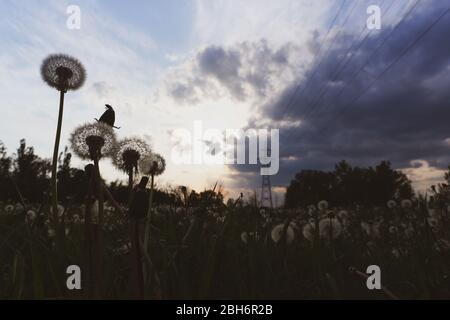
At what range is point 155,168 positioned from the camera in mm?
3141

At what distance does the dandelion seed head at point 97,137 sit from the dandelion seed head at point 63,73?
1222 mm

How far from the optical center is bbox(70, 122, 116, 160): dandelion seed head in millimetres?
2418

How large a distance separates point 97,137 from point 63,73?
158 cm

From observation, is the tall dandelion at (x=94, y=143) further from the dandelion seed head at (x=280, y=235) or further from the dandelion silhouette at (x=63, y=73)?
the dandelion seed head at (x=280, y=235)

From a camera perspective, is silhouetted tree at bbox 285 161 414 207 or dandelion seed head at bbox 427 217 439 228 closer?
dandelion seed head at bbox 427 217 439 228

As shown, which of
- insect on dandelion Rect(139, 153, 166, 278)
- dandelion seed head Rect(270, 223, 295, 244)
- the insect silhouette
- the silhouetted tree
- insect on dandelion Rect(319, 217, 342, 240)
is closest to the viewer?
the insect silhouette

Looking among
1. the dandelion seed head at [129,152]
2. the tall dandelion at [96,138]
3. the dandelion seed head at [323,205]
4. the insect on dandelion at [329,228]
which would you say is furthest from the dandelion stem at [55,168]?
the dandelion seed head at [323,205]

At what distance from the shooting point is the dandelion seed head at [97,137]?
242 centimetres

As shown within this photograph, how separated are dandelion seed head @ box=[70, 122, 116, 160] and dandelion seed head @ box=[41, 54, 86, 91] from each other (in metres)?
1.22

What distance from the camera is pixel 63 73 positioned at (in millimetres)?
3709

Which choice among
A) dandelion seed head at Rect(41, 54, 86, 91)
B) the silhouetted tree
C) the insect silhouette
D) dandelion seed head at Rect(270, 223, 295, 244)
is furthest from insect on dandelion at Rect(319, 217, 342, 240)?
the silhouetted tree

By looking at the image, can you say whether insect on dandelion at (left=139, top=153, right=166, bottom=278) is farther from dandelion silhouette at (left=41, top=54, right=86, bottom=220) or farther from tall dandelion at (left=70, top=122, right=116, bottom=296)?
dandelion silhouette at (left=41, top=54, right=86, bottom=220)
